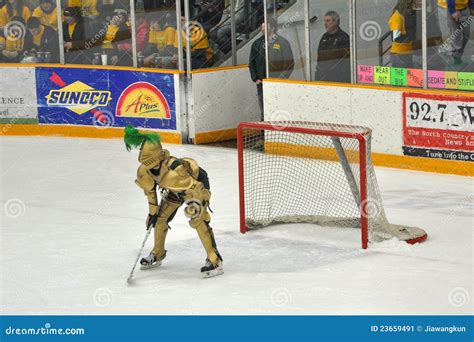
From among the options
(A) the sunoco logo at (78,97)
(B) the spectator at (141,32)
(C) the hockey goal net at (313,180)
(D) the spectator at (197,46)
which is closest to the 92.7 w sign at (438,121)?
(C) the hockey goal net at (313,180)

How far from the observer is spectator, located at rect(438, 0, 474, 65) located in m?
12.7

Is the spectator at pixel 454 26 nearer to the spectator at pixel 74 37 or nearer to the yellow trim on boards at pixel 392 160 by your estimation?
the yellow trim on boards at pixel 392 160

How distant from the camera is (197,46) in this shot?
15.6 metres

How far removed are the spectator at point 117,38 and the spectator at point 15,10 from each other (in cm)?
128

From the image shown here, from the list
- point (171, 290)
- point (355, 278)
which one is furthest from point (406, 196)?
point (171, 290)

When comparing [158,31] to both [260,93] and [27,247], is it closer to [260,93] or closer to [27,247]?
[260,93]

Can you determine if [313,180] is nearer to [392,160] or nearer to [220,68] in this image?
[392,160]

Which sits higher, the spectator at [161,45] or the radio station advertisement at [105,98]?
the spectator at [161,45]

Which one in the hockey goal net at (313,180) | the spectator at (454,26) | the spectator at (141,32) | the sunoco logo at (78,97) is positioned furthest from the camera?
the sunoco logo at (78,97)

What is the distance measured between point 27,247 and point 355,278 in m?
3.16

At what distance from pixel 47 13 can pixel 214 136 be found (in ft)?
10.1

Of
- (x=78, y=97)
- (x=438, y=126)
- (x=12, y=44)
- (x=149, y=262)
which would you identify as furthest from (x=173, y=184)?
(x=12, y=44)

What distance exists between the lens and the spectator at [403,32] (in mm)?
13219

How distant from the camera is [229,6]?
625 inches
